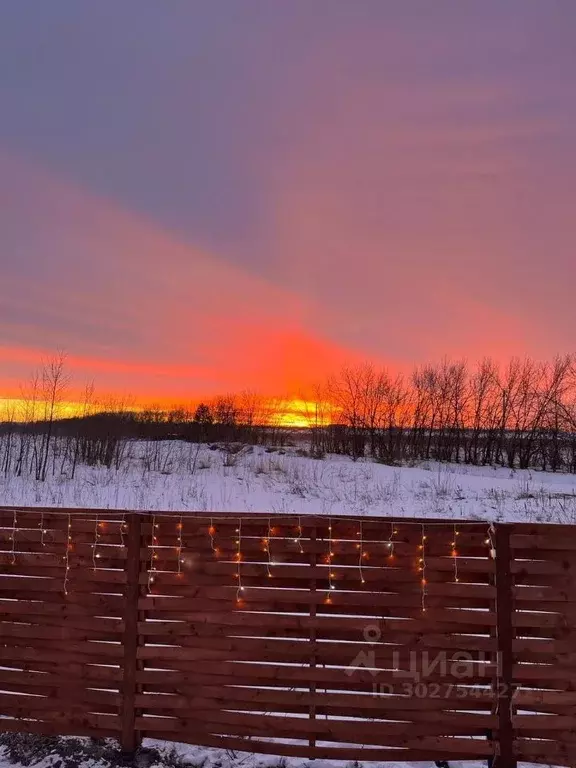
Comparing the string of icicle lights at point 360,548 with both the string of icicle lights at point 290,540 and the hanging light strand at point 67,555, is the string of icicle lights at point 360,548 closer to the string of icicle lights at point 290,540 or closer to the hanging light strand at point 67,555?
the string of icicle lights at point 290,540

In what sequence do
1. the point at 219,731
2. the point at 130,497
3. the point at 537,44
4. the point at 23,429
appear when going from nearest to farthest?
the point at 219,731 → the point at 537,44 → the point at 130,497 → the point at 23,429

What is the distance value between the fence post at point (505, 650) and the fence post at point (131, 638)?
7.87ft

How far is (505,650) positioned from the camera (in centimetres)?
272

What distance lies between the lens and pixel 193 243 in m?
8.88

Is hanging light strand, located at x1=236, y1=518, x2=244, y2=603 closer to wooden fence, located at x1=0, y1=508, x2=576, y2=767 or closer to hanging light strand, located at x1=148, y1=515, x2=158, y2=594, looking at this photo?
wooden fence, located at x1=0, y1=508, x2=576, y2=767

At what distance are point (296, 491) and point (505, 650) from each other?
9341 mm

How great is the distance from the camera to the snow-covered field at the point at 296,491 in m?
9.86

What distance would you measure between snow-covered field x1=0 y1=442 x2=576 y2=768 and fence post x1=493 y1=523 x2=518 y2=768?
4574 millimetres

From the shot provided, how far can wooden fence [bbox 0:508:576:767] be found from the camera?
272 cm

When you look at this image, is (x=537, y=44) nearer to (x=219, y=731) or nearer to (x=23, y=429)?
(x=219, y=731)

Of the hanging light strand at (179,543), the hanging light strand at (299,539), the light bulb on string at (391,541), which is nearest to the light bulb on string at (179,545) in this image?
the hanging light strand at (179,543)

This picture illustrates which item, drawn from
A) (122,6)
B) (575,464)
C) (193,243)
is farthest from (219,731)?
(575,464)

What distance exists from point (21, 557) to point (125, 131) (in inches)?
280

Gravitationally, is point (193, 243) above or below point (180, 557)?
above
